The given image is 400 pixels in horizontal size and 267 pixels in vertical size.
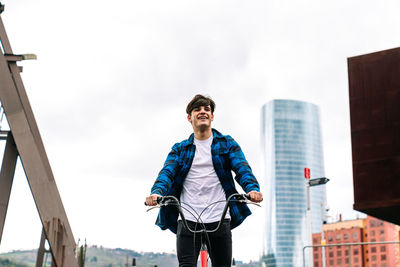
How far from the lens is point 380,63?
17844 mm

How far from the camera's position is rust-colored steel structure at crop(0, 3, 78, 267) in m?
8.44

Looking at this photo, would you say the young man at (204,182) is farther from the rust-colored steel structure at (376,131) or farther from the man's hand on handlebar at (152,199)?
the rust-colored steel structure at (376,131)

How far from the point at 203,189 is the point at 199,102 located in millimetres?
673

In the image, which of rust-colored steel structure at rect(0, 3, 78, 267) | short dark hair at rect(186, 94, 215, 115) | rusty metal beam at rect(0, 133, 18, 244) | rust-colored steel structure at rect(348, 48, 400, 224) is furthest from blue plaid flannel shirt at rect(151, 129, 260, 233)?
rust-colored steel structure at rect(348, 48, 400, 224)

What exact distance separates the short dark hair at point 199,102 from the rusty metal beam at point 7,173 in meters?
5.01

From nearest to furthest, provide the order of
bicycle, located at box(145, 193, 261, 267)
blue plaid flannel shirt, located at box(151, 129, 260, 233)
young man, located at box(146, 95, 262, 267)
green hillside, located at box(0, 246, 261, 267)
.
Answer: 1. bicycle, located at box(145, 193, 261, 267)
2. young man, located at box(146, 95, 262, 267)
3. blue plaid flannel shirt, located at box(151, 129, 260, 233)
4. green hillside, located at box(0, 246, 261, 267)

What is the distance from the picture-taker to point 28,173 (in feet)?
28.3

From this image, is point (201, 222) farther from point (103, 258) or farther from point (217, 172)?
point (103, 258)

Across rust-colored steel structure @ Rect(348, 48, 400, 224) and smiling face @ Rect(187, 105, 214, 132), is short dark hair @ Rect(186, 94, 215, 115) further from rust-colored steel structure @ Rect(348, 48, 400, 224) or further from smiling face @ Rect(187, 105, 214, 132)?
rust-colored steel structure @ Rect(348, 48, 400, 224)

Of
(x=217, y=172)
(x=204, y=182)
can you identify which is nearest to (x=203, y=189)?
(x=204, y=182)

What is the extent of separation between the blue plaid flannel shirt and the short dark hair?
24cm

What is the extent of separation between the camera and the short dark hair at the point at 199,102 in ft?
14.3

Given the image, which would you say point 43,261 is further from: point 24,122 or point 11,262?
point 24,122

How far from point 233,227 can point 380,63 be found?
49.1 feet
